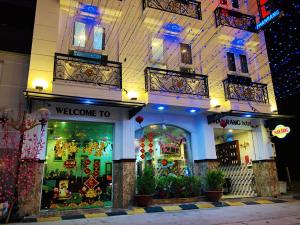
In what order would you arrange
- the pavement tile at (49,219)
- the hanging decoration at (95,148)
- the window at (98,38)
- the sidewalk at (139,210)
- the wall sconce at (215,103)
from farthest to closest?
the wall sconce at (215,103)
the window at (98,38)
the hanging decoration at (95,148)
the sidewalk at (139,210)
the pavement tile at (49,219)

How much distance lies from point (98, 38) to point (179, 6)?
11.0ft

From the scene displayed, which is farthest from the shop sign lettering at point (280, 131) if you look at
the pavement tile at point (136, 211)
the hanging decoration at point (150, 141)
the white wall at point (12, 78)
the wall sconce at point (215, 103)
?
the white wall at point (12, 78)

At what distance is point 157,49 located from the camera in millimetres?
9992

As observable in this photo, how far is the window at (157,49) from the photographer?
980 cm

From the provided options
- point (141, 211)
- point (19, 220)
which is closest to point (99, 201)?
point (141, 211)

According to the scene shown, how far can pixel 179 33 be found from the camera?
10375 millimetres

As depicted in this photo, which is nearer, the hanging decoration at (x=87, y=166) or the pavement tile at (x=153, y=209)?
the pavement tile at (x=153, y=209)

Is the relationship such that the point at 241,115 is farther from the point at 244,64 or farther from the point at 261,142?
the point at 244,64

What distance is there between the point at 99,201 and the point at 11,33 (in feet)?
20.2

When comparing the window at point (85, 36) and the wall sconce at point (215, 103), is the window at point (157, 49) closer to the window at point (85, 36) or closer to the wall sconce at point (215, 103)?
the window at point (85, 36)

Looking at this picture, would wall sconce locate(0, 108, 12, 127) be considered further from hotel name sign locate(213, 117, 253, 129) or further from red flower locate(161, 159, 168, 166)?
hotel name sign locate(213, 117, 253, 129)

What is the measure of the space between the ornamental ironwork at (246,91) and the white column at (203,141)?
4.49ft

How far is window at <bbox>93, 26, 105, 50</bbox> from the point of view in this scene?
9.02 meters

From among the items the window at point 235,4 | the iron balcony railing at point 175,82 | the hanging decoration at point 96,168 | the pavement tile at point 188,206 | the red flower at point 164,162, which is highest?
the window at point 235,4
